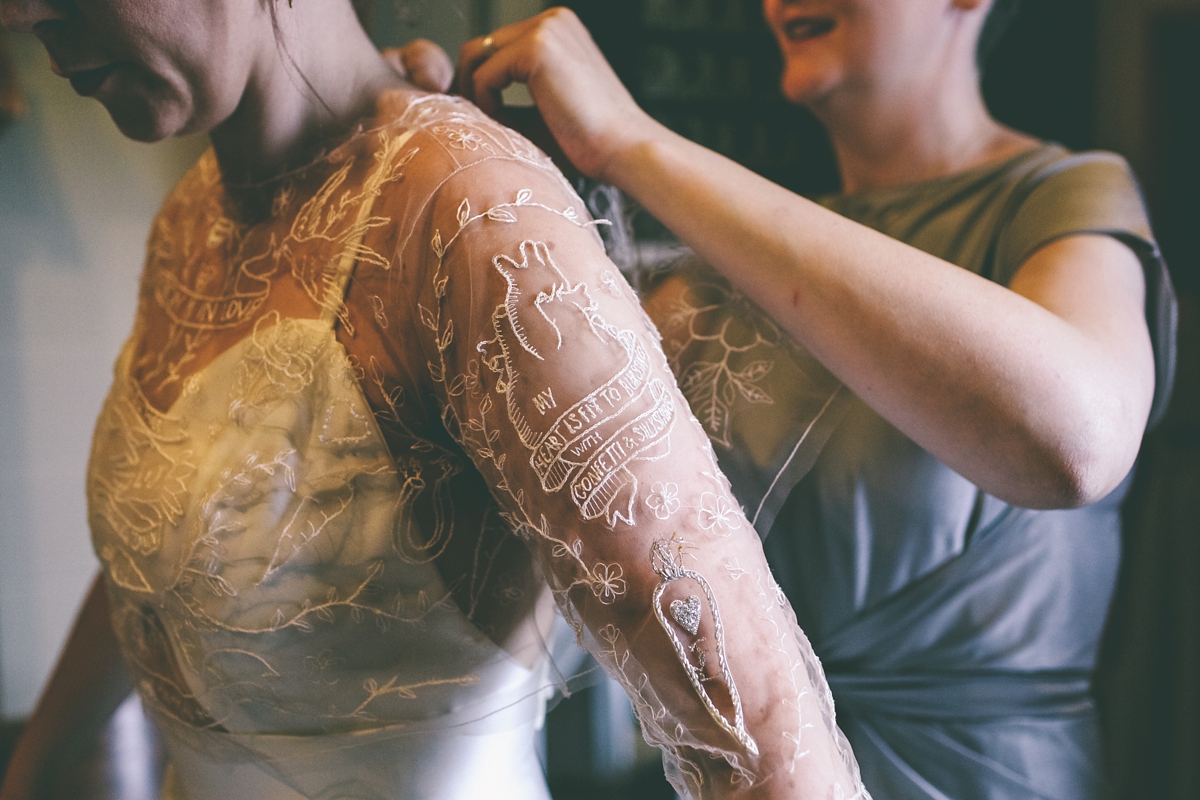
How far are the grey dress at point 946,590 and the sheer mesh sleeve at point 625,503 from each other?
0.27 m

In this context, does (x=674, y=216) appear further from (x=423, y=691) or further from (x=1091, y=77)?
(x=1091, y=77)

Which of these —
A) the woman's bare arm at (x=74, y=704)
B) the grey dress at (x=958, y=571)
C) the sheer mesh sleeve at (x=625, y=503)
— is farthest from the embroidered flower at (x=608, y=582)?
the woman's bare arm at (x=74, y=704)

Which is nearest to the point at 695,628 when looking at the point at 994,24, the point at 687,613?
the point at 687,613

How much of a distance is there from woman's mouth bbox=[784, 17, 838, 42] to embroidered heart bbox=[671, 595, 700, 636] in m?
0.52

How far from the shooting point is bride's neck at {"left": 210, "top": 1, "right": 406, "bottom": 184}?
507 mm

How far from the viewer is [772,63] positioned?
2.28 ft

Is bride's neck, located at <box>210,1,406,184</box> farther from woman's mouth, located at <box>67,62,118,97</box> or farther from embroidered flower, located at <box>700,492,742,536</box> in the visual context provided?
embroidered flower, located at <box>700,492,742,536</box>

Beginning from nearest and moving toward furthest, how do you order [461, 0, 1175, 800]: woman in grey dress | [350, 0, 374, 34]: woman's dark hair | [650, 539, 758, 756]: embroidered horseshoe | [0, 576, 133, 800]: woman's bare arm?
[650, 539, 758, 756]: embroidered horseshoe < [461, 0, 1175, 800]: woman in grey dress < [350, 0, 374, 34]: woman's dark hair < [0, 576, 133, 800]: woman's bare arm

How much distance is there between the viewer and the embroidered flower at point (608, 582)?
0.36 meters

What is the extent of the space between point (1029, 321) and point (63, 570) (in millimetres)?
1153

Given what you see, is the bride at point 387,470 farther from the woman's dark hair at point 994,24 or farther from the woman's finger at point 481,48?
the woman's dark hair at point 994,24

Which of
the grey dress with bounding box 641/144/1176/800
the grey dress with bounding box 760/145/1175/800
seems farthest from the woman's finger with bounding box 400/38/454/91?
the grey dress with bounding box 760/145/1175/800

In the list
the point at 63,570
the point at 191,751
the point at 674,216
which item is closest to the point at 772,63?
the point at 674,216

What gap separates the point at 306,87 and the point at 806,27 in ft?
1.34
